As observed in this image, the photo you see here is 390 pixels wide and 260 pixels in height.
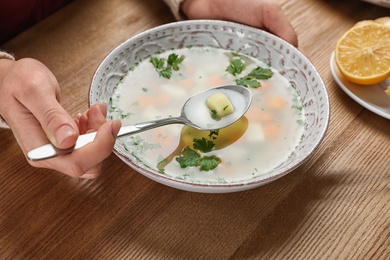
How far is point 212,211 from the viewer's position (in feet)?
3.04

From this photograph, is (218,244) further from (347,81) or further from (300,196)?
(347,81)

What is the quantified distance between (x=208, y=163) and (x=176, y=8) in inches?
21.3

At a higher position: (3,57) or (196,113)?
(3,57)

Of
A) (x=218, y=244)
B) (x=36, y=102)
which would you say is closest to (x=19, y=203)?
(x=36, y=102)

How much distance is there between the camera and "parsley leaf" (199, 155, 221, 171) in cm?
94

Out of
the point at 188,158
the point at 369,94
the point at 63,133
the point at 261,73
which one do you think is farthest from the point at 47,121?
the point at 369,94

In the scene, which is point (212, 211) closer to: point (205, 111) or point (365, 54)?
point (205, 111)

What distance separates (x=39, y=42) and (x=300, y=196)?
2.46ft

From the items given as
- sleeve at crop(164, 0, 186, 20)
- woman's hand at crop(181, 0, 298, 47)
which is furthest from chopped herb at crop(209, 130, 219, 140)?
sleeve at crop(164, 0, 186, 20)

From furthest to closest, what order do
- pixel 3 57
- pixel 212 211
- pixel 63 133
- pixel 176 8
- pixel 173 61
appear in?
pixel 176 8 → pixel 173 61 → pixel 3 57 → pixel 212 211 → pixel 63 133

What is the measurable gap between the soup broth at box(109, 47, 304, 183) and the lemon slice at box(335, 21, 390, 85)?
0.15 metres

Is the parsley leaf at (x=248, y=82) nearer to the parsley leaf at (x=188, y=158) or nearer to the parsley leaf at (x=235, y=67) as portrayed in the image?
the parsley leaf at (x=235, y=67)

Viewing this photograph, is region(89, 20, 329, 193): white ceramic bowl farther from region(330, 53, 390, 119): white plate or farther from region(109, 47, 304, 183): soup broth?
region(330, 53, 390, 119): white plate

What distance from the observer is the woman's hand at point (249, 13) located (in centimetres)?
120
